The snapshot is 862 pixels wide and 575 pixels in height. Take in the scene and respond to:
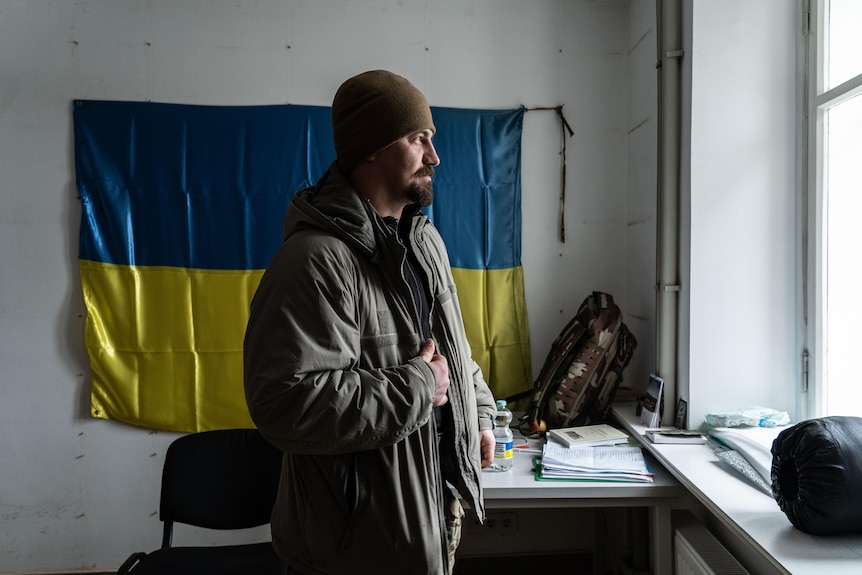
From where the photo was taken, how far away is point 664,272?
2.06 m

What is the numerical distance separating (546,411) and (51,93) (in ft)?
7.85

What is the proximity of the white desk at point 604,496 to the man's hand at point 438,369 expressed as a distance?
69 centimetres

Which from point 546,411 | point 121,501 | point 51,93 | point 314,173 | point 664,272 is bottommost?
point 121,501

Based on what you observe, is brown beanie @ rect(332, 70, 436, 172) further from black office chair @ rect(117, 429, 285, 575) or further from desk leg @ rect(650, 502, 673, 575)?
desk leg @ rect(650, 502, 673, 575)

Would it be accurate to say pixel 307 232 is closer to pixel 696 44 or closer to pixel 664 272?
pixel 664 272

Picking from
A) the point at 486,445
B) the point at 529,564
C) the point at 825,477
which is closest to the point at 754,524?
the point at 825,477

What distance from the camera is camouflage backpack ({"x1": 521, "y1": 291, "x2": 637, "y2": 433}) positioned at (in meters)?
2.27

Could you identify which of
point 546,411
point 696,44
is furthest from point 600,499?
point 696,44

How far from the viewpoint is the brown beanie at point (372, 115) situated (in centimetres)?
136

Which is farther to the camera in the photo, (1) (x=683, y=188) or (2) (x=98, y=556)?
(2) (x=98, y=556)

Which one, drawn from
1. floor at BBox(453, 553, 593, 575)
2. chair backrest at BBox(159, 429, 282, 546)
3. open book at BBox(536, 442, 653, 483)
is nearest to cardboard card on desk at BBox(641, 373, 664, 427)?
open book at BBox(536, 442, 653, 483)

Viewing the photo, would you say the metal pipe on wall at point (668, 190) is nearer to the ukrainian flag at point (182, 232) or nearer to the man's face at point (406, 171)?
the ukrainian flag at point (182, 232)

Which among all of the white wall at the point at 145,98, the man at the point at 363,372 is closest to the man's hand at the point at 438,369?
the man at the point at 363,372

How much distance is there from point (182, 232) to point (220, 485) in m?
1.06
